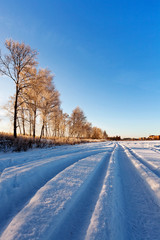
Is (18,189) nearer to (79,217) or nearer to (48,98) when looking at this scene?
(79,217)

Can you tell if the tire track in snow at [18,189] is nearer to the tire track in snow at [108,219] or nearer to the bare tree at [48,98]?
the tire track in snow at [108,219]

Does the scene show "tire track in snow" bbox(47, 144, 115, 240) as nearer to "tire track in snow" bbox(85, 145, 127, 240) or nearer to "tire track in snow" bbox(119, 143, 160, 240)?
"tire track in snow" bbox(85, 145, 127, 240)

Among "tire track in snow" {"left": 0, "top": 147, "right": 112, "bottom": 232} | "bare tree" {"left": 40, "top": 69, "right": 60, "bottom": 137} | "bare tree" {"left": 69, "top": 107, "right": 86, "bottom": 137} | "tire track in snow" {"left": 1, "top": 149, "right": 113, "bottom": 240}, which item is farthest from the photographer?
"bare tree" {"left": 69, "top": 107, "right": 86, "bottom": 137}

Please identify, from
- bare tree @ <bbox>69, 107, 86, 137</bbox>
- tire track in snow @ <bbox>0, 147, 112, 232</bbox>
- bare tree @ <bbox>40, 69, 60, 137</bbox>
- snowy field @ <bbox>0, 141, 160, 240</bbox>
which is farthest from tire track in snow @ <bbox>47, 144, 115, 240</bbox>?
bare tree @ <bbox>69, 107, 86, 137</bbox>

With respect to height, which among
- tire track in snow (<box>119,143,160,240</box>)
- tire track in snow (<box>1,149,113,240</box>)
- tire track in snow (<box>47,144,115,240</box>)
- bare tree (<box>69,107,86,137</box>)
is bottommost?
tire track in snow (<box>119,143,160,240</box>)

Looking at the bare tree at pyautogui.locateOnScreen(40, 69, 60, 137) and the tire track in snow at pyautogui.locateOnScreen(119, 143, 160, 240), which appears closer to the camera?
the tire track in snow at pyautogui.locateOnScreen(119, 143, 160, 240)

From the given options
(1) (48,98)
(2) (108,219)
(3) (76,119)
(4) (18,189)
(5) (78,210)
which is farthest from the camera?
(3) (76,119)

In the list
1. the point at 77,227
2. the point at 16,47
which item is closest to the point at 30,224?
the point at 77,227

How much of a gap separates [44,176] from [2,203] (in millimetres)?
787

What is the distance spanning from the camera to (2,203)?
1.14m

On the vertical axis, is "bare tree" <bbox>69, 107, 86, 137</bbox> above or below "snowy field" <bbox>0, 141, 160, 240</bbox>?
above

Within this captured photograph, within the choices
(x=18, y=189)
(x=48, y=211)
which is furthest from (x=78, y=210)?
(x=18, y=189)

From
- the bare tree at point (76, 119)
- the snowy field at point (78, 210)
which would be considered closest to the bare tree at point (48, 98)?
the bare tree at point (76, 119)

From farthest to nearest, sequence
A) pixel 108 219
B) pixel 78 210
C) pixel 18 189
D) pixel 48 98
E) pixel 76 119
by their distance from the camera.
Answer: pixel 76 119 < pixel 48 98 < pixel 18 189 < pixel 78 210 < pixel 108 219
